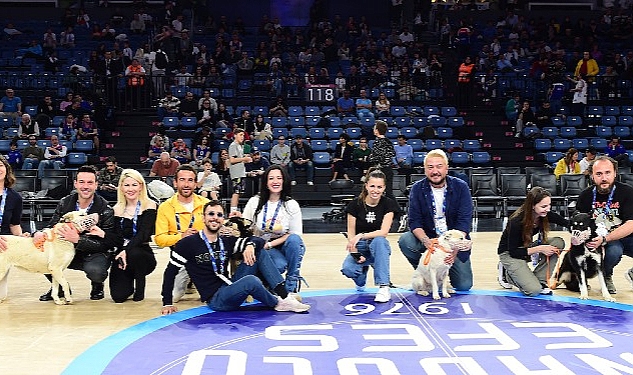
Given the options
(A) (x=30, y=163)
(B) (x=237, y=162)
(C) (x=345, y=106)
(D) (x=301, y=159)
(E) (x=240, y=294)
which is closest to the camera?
(E) (x=240, y=294)

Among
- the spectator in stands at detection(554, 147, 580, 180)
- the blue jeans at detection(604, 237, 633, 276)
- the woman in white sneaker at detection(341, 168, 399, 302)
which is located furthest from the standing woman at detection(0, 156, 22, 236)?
the spectator in stands at detection(554, 147, 580, 180)

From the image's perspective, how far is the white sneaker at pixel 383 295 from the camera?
21.5 ft

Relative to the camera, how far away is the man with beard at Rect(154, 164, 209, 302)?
6.60 meters

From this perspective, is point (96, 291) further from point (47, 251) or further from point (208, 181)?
point (208, 181)

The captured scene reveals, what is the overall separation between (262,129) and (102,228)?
29.8 ft

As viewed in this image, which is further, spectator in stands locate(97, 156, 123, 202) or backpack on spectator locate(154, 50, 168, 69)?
backpack on spectator locate(154, 50, 168, 69)

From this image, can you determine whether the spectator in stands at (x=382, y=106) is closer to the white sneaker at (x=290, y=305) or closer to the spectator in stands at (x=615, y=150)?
the spectator in stands at (x=615, y=150)

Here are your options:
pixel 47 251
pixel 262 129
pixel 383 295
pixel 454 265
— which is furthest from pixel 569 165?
pixel 47 251

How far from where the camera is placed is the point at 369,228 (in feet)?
22.9

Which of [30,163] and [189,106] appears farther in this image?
[189,106]

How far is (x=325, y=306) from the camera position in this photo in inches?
255

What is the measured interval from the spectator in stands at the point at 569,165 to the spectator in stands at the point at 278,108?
5.71m

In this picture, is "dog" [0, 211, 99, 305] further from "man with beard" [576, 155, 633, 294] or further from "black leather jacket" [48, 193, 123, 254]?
"man with beard" [576, 155, 633, 294]

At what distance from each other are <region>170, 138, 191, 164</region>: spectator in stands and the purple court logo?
8.10 m
